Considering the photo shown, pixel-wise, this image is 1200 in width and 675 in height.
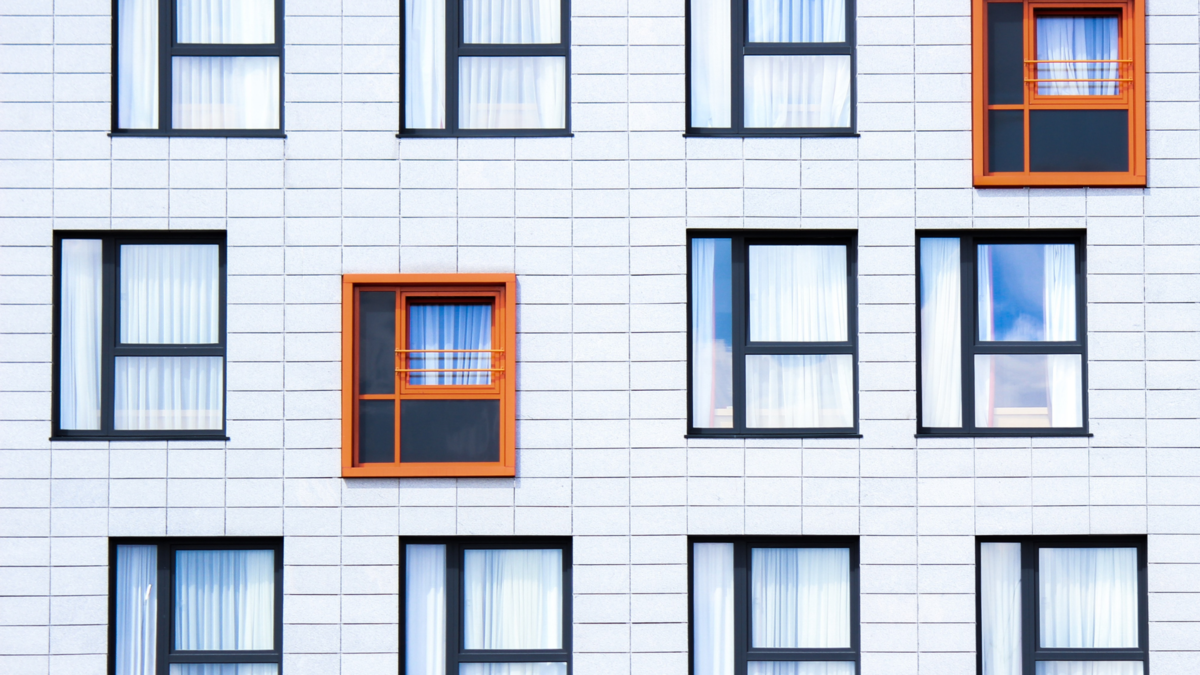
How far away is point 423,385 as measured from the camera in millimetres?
8914

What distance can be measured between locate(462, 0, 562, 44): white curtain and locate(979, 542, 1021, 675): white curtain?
6.07m

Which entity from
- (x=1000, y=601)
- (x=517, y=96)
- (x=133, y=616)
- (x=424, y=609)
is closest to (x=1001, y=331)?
(x=1000, y=601)

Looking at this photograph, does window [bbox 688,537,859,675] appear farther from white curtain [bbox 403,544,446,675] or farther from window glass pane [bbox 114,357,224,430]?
window glass pane [bbox 114,357,224,430]

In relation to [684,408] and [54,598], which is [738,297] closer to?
[684,408]

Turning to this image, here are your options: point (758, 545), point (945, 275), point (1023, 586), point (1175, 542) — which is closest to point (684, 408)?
point (758, 545)

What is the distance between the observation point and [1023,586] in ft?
29.5

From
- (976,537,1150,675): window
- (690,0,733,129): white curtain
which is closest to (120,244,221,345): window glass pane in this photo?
(690,0,733,129): white curtain

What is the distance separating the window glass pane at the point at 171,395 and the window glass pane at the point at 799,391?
188 inches

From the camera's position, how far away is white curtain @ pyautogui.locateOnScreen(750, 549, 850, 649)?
9016 mm

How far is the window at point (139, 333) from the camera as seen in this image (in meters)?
8.98

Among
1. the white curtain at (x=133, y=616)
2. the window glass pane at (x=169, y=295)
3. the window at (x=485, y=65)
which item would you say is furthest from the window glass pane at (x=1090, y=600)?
the white curtain at (x=133, y=616)

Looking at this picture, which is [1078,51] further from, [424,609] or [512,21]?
[424,609]

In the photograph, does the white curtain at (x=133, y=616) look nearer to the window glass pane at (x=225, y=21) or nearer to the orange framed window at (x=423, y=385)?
the orange framed window at (x=423, y=385)

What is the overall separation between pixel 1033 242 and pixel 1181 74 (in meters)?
1.94
